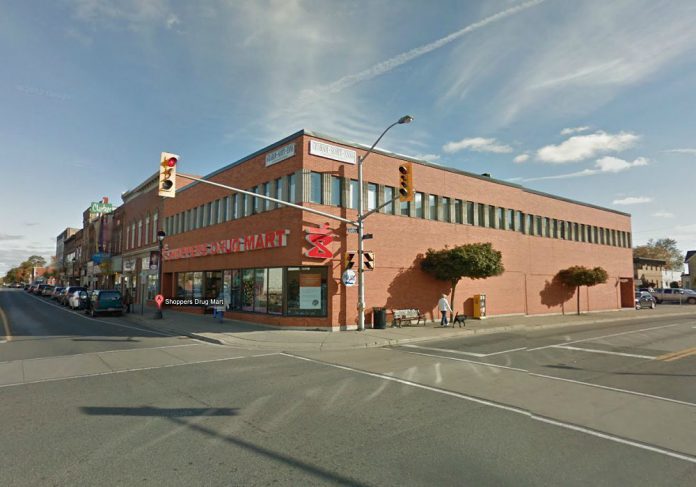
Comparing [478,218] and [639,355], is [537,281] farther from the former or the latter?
[639,355]

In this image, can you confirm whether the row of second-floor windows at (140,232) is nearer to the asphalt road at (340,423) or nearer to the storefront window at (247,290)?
the storefront window at (247,290)

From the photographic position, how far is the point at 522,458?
16.8 feet

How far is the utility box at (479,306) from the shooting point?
82.6 ft

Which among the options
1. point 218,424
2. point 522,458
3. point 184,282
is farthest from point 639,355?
point 184,282

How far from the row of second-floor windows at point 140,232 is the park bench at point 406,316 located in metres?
24.9

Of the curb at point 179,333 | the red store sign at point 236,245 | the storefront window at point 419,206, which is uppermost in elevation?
the storefront window at point 419,206

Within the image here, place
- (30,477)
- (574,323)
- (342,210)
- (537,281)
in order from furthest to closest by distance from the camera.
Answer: (537,281), (574,323), (342,210), (30,477)

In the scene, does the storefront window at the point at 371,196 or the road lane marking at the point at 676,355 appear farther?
the storefront window at the point at 371,196

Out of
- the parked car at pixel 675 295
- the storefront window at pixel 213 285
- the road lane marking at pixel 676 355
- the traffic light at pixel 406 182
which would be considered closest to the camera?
the road lane marking at pixel 676 355

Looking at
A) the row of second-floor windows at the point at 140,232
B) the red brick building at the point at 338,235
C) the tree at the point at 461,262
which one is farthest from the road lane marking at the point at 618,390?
the row of second-floor windows at the point at 140,232

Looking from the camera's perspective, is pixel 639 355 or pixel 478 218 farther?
pixel 478 218

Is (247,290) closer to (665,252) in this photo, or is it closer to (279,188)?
(279,188)

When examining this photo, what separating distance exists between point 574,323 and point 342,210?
1673 centimetres

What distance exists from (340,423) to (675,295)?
63069mm
